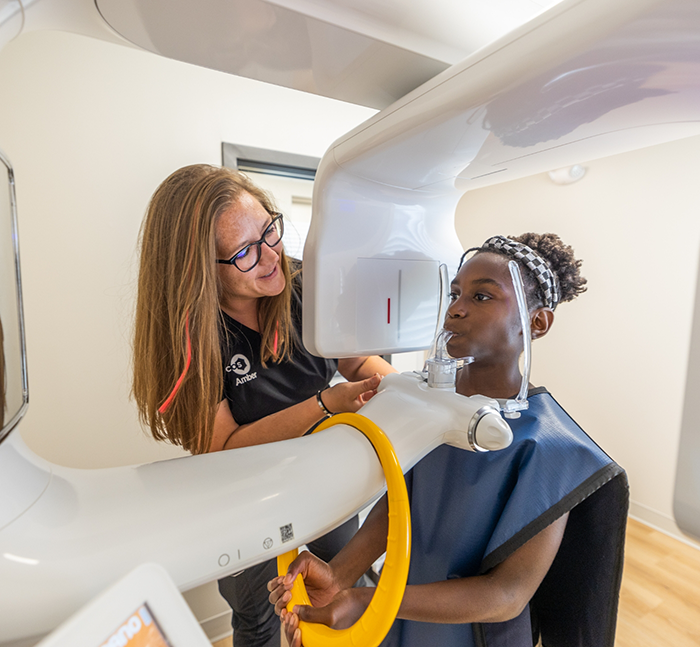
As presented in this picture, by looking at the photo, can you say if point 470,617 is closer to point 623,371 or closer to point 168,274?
point 168,274

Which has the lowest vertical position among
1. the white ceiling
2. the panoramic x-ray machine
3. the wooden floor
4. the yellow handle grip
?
the wooden floor

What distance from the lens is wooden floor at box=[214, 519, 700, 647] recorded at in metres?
1.51

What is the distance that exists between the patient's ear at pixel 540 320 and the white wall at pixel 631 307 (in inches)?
29.8

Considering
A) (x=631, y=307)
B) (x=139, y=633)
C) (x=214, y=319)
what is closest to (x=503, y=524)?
(x=139, y=633)

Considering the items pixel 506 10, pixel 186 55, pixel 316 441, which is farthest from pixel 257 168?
pixel 316 441

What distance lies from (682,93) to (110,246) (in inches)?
65.9

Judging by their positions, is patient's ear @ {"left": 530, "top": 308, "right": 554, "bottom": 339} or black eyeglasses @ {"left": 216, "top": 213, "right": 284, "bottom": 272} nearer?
patient's ear @ {"left": 530, "top": 308, "right": 554, "bottom": 339}

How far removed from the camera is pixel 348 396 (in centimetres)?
77

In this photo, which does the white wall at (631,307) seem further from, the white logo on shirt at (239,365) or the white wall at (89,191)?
the white wall at (89,191)

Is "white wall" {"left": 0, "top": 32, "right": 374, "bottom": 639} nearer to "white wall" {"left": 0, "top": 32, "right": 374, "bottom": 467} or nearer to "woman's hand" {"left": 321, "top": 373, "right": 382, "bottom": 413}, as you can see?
"white wall" {"left": 0, "top": 32, "right": 374, "bottom": 467}

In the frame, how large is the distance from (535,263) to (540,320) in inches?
4.1

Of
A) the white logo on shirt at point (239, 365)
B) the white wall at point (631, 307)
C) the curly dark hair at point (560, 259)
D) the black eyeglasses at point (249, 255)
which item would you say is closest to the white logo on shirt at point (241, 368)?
the white logo on shirt at point (239, 365)

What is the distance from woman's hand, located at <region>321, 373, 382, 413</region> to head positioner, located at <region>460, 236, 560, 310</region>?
0.33 m

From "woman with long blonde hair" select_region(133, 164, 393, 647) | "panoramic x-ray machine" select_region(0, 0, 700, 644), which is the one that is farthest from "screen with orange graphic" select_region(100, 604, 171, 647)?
"woman with long blonde hair" select_region(133, 164, 393, 647)
